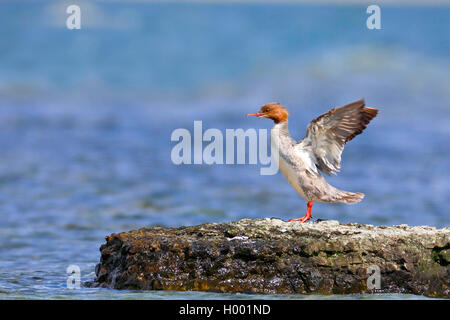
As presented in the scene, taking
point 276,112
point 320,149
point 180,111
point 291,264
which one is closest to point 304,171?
point 320,149

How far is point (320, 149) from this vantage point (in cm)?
699

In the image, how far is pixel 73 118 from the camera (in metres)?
19.6

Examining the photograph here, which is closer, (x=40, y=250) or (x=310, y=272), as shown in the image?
(x=310, y=272)

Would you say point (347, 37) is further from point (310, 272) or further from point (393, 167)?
point (310, 272)

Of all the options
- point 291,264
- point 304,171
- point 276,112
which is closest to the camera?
point 291,264

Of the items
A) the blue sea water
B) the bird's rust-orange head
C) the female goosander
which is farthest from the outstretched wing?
the blue sea water

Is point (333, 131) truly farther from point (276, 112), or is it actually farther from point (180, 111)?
point (180, 111)

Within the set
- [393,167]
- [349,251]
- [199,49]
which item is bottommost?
[349,251]

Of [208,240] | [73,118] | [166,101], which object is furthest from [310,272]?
[166,101]

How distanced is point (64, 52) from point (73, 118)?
727 centimetres

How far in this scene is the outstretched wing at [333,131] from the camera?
6758 mm

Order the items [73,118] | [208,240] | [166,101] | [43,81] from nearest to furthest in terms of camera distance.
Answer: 1. [208,240]
2. [73,118]
3. [166,101]
4. [43,81]

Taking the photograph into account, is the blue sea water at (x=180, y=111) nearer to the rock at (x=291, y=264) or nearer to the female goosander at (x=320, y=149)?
the rock at (x=291, y=264)

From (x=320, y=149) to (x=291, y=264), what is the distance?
132 centimetres
